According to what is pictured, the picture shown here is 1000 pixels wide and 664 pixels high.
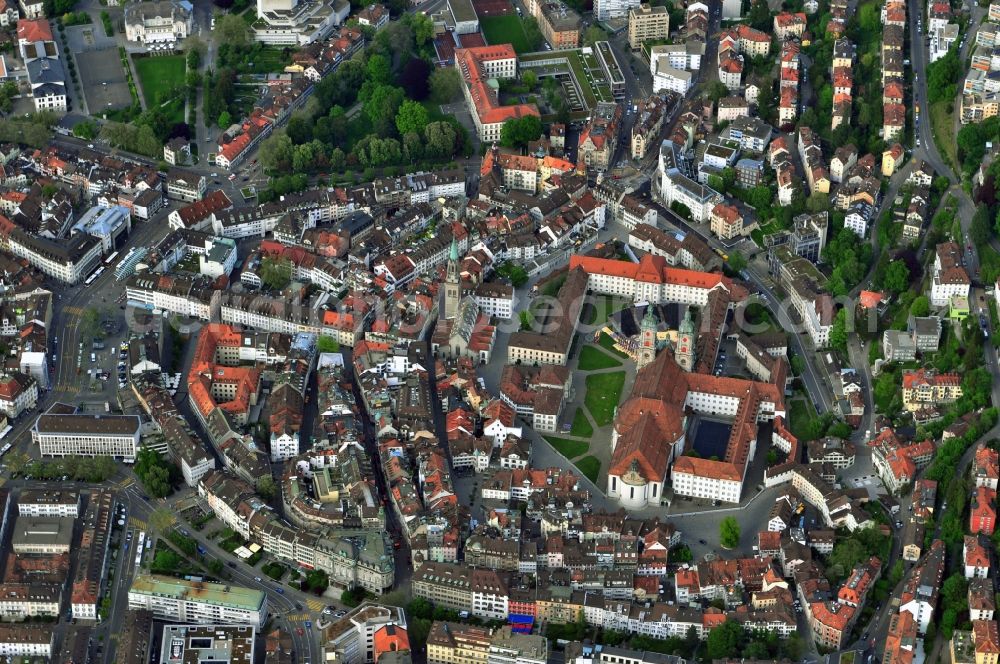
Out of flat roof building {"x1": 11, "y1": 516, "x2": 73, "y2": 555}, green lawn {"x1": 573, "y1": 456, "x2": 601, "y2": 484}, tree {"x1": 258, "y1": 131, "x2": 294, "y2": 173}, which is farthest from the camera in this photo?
tree {"x1": 258, "y1": 131, "x2": 294, "y2": 173}

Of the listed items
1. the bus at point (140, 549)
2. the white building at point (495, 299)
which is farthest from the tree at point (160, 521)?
the white building at point (495, 299)

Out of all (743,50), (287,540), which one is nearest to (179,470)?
(287,540)

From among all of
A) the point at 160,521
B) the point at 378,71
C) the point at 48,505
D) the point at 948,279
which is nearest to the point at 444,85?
the point at 378,71

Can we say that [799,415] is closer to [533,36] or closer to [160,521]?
[160,521]

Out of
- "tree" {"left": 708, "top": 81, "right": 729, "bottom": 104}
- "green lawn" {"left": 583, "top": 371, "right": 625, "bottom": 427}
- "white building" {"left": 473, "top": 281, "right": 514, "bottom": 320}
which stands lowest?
"green lawn" {"left": 583, "top": 371, "right": 625, "bottom": 427}

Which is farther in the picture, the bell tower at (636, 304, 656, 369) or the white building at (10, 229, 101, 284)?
the white building at (10, 229, 101, 284)

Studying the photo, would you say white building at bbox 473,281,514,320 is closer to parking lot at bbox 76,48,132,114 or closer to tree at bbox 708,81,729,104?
tree at bbox 708,81,729,104

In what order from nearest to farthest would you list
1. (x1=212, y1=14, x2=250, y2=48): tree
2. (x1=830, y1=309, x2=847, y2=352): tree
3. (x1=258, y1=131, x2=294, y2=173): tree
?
(x1=830, y1=309, x2=847, y2=352): tree → (x1=258, y1=131, x2=294, y2=173): tree → (x1=212, y1=14, x2=250, y2=48): tree

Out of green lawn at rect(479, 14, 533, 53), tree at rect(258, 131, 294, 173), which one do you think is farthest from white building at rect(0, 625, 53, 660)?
green lawn at rect(479, 14, 533, 53)

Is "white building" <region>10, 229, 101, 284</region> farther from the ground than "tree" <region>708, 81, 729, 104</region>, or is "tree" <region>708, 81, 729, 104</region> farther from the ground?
"tree" <region>708, 81, 729, 104</region>
